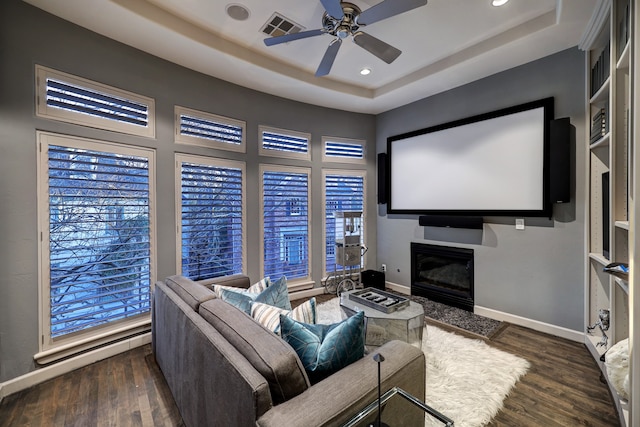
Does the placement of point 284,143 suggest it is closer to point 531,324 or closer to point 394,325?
point 394,325

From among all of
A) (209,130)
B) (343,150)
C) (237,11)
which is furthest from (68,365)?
(343,150)

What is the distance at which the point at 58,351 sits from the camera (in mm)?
2387

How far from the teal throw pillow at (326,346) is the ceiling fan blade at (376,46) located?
2292 mm

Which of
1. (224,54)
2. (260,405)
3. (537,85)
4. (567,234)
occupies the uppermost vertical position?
(224,54)

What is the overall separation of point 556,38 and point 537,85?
521 mm

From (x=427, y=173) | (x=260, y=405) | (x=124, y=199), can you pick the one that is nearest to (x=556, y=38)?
(x=427, y=173)

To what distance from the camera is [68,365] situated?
2.44 metres

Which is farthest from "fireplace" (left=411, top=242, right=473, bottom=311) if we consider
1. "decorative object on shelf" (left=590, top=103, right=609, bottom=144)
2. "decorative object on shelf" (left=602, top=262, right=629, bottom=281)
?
"decorative object on shelf" (left=602, top=262, right=629, bottom=281)

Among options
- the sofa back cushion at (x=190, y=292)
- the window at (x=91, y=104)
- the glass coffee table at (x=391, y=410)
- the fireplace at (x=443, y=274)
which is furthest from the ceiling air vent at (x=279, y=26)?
the fireplace at (x=443, y=274)

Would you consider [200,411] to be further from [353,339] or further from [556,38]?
[556,38]

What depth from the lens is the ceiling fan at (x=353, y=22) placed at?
2.00 metres

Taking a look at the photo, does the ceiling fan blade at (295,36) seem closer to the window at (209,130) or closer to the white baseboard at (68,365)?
the window at (209,130)

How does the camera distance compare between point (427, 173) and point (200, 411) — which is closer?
point (200, 411)

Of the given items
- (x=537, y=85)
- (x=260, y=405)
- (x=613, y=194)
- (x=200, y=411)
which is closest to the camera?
(x=260, y=405)
